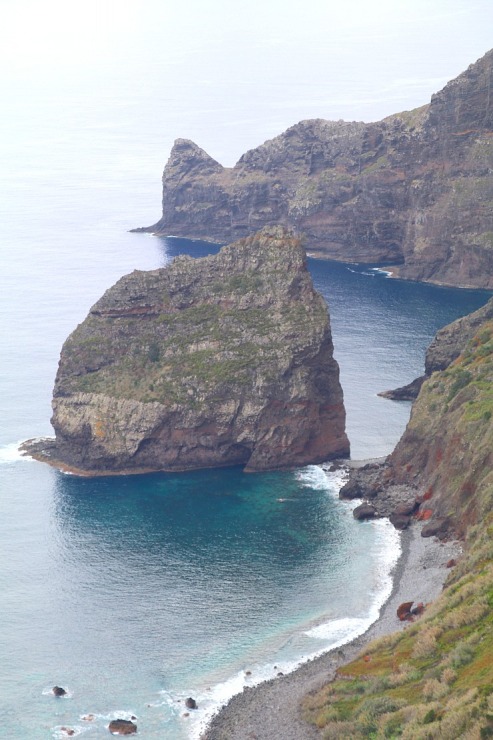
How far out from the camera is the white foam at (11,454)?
144m

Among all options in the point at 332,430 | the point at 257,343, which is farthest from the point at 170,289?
the point at 332,430

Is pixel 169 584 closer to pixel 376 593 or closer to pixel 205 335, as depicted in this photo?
pixel 376 593

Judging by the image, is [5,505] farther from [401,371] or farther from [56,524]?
[401,371]

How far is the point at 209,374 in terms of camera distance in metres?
140

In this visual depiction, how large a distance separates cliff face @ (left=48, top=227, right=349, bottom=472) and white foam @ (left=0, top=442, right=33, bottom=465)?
456cm

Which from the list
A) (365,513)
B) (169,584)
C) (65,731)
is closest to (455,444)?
(365,513)

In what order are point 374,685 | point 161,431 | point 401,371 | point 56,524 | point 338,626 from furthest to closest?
point 401,371
point 161,431
point 56,524
point 338,626
point 374,685

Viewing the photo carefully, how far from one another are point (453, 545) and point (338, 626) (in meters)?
14.7

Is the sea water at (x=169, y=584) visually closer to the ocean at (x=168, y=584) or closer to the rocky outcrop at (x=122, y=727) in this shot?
the ocean at (x=168, y=584)

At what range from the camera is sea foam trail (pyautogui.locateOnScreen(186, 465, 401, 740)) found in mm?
92006

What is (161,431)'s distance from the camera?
5468 inches

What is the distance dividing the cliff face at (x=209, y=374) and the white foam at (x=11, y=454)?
456 centimetres

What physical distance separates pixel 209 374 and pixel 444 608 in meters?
55.4

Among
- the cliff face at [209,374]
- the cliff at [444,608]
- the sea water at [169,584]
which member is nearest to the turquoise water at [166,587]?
the sea water at [169,584]
